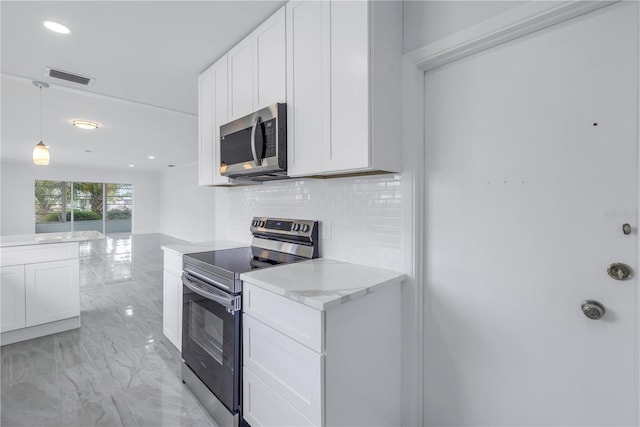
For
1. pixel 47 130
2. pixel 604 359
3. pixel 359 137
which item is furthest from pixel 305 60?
pixel 47 130

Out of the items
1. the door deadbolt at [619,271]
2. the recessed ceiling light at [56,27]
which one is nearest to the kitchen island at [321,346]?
the door deadbolt at [619,271]

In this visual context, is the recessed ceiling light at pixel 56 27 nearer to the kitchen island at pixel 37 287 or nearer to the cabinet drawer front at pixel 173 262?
the cabinet drawer front at pixel 173 262

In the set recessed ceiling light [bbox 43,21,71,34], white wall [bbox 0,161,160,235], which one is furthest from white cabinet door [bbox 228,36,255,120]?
white wall [bbox 0,161,160,235]

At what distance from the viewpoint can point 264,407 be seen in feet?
4.96

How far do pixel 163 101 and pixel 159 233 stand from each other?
32.1 feet

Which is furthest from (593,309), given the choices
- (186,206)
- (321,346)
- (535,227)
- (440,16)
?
(186,206)

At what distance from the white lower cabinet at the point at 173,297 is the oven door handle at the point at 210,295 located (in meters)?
0.35

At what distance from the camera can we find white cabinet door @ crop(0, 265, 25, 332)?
2.74 metres

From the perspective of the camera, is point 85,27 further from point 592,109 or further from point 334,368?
point 592,109

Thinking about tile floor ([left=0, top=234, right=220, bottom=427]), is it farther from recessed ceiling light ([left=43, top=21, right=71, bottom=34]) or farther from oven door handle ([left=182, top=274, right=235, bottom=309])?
recessed ceiling light ([left=43, top=21, right=71, bottom=34])

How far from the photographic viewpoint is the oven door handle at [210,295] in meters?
1.67

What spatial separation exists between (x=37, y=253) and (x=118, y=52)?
2172mm

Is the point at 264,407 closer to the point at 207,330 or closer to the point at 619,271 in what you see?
the point at 207,330

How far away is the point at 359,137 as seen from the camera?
1430mm
